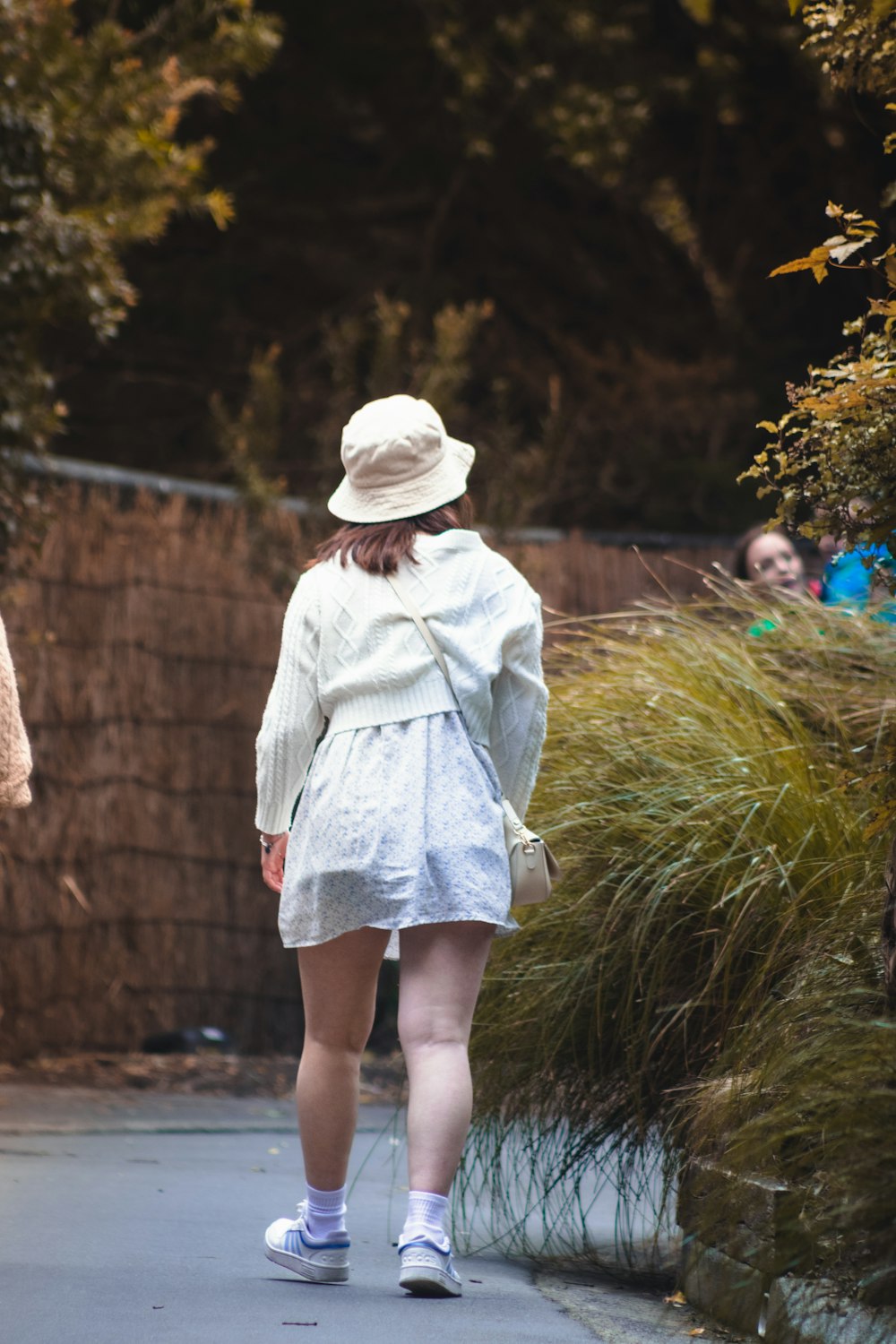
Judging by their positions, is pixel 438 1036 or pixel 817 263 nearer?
pixel 817 263

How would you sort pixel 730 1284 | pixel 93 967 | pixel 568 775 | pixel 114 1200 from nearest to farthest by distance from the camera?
pixel 730 1284, pixel 568 775, pixel 114 1200, pixel 93 967

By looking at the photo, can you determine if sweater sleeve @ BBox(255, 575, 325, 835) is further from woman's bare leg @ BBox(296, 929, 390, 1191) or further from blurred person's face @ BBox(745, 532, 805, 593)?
blurred person's face @ BBox(745, 532, 805, 593)

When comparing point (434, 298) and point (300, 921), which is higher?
point (434, 298)

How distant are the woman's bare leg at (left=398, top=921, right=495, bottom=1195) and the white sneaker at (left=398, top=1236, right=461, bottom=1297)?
0.10 metres

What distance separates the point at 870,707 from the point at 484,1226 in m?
1.47

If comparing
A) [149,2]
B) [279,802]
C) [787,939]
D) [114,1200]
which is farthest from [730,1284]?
[149,2]

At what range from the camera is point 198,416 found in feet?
44.2

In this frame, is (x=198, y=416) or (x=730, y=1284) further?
(x=198, y=416)

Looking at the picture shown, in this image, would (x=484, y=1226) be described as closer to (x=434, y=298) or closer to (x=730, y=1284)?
(x=730, y=1284)

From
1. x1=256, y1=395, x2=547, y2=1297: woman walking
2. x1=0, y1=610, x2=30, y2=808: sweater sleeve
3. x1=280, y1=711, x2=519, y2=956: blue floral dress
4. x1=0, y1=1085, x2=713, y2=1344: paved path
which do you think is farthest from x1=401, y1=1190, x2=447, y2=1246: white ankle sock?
x1=0, y1=610, x2=30, y2=808: sweater sleeve

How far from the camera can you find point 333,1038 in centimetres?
329

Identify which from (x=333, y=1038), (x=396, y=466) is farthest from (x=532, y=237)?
(x=333, y=1038)

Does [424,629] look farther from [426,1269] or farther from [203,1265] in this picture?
[203,1265]

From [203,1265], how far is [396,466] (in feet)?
5.25
